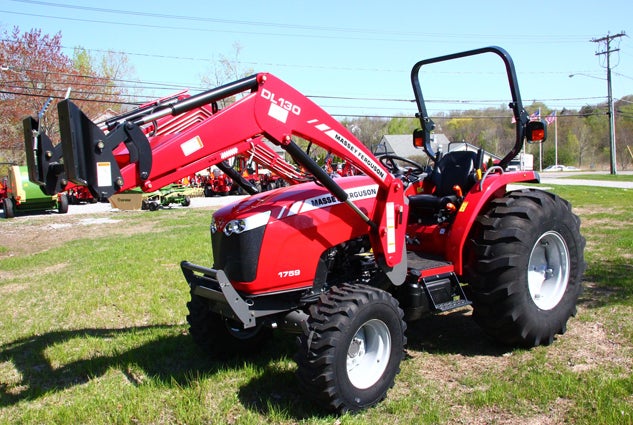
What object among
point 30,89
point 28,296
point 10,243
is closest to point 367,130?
point 30,89

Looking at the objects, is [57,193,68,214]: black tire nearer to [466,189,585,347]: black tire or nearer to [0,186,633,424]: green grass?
[0,186,633,424]: green grass

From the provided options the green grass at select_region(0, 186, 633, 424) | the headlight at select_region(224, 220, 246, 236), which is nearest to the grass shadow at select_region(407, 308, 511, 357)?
the green grass at select_region(0, 186, 633, 424)

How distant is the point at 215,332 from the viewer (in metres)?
4.40

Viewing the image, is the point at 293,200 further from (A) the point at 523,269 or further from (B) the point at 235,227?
(A) the point at 523,269

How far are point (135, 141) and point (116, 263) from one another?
255 inches

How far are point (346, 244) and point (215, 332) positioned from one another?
131cm

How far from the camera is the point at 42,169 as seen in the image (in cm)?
287

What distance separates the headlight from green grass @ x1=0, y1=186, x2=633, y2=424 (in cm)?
117

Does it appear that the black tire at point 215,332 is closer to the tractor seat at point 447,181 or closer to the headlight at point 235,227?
the headlight at point 235,227

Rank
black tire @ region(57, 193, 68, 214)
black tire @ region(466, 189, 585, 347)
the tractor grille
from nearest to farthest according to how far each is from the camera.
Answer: the tractor grille, black tire @ region(466, 189, 585, 347), black tire @ region(57, 193, 68, 214)

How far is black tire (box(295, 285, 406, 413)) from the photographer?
3.37m

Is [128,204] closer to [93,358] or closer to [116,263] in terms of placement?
[93,358]

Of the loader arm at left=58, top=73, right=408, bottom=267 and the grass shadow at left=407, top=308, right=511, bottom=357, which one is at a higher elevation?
the loader arm at left=58, top=73, right=408, bottom=267

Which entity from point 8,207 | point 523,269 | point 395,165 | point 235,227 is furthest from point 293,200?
point 8,207
